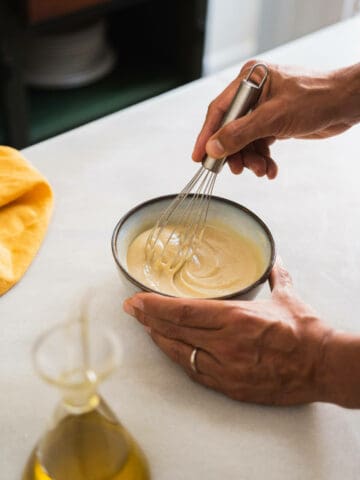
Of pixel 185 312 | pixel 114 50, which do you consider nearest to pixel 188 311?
pixel 185 312

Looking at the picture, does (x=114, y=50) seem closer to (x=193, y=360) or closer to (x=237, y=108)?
(x=237, y=108)

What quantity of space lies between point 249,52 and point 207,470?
2416 millimetres

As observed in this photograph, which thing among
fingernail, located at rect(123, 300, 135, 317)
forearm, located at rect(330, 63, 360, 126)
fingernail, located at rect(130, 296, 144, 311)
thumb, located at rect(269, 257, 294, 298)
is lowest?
fingernail, located at rect(123, 300, 135, 317)

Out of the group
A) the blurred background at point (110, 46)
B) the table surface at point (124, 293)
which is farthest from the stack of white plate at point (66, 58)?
the table surface at point (124, 293)

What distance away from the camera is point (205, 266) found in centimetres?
77

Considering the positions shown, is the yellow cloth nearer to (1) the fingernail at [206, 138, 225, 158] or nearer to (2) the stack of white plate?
(1) the fingernail at [206, 138, 225, 158]

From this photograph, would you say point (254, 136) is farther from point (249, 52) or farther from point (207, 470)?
point (249, 52)

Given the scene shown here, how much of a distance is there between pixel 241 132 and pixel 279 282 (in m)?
0.19

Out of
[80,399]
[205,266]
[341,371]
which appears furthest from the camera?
[205,266]

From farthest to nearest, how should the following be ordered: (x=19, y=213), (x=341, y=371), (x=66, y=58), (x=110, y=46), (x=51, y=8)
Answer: (x=110, y=46) < (x=66, y=58) < (x=51, y=8) < (x=19, y=213) < (x=341, y=371)

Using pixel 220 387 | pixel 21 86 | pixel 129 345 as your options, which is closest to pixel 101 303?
pixel 129 345

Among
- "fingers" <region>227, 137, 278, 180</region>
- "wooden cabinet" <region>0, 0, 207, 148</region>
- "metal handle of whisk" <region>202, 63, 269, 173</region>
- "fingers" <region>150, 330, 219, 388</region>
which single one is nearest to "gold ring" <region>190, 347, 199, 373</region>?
"fingers" <region>150, 330, 219, 388</region>

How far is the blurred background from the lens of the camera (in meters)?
1.89

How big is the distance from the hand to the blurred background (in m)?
1.37
